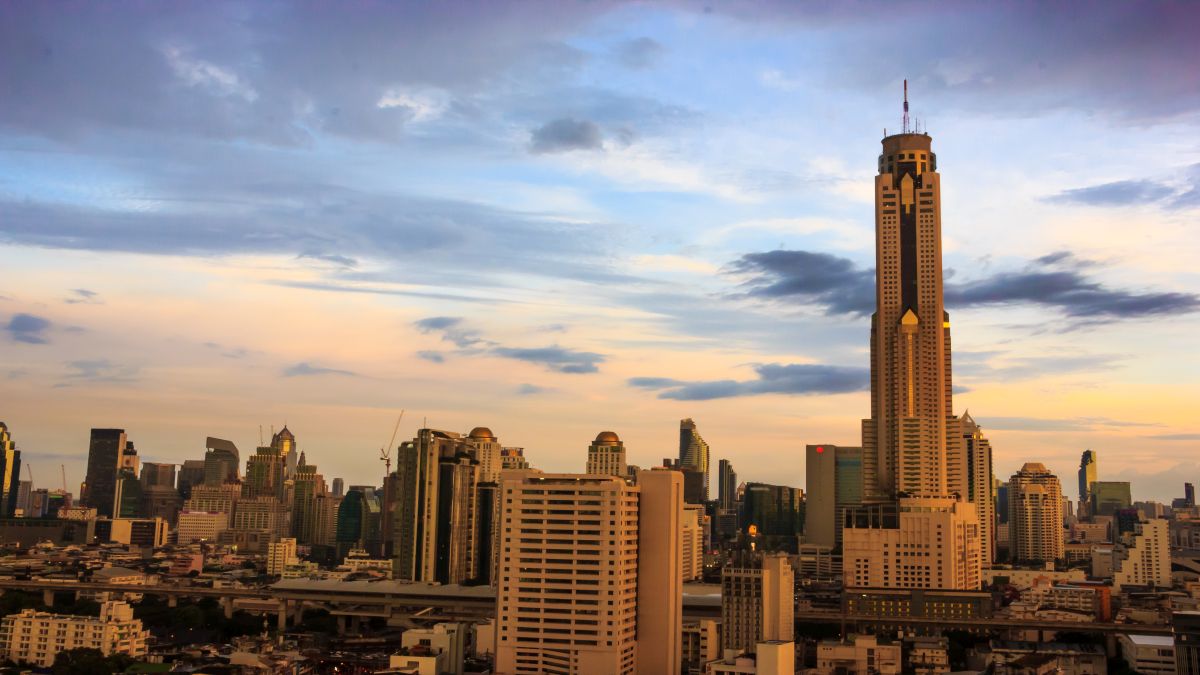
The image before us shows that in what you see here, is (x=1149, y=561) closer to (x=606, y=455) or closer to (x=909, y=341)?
(x=909, y=341)

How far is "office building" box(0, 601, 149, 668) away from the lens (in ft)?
247

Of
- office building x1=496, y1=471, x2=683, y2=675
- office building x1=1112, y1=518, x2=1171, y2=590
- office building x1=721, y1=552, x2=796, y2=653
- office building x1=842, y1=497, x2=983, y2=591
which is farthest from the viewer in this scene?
office building x1=1112, y1=518, x2=1171, y2=590

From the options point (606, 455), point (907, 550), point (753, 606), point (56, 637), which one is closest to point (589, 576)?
point (753, 606)

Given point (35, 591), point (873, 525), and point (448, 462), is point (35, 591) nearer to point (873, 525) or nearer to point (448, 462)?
point (448, 462)

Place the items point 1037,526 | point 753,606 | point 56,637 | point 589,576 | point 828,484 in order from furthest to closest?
1. point 1037,526
2. point 828,484
3. point 753,606
4. point 56,637
5. point 589,576

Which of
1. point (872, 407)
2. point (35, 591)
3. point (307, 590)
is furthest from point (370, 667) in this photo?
point (872, 407)

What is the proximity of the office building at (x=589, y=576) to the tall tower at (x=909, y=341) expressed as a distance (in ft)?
221

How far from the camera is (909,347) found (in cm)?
13138

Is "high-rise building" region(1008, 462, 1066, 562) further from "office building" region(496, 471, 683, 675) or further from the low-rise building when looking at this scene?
"office building" region(496, 471, 683, 675)

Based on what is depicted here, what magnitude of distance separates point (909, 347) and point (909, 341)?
2.10 ft

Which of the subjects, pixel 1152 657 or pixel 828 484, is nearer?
pixel 1152 657

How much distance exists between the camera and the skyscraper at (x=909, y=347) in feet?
423

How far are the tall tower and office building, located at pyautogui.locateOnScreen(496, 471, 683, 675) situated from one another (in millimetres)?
67219

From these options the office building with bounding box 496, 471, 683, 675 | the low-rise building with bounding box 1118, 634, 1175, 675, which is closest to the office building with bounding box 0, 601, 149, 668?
the office building with bounding box 496, 471, 683, 675
